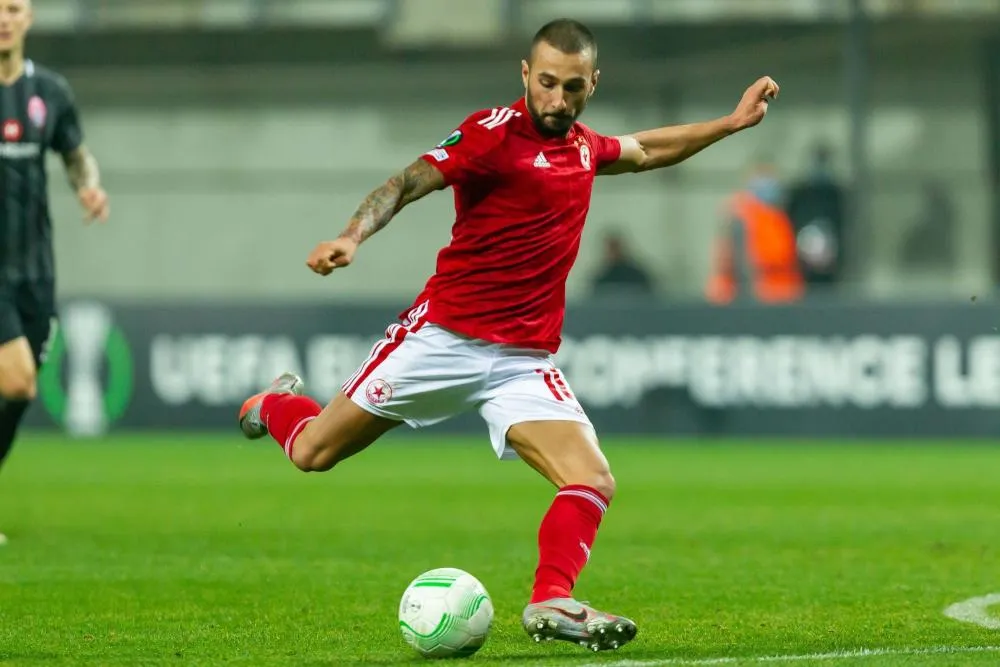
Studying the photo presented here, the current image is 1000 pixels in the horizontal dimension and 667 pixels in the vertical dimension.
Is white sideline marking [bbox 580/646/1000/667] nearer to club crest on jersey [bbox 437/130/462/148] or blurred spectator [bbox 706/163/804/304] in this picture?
club crest on jersey [bbox 437/130/462/148]

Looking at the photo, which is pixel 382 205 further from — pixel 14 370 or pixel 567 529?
pixel 14 370

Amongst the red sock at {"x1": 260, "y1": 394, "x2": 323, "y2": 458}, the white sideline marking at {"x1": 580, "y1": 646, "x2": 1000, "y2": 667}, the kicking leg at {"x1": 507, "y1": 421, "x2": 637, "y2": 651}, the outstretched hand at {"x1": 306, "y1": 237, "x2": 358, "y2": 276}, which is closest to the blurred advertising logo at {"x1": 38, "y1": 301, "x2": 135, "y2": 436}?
the red sock at {"x1": 260, "y1": 394, "x2": 323, "y2": 458}

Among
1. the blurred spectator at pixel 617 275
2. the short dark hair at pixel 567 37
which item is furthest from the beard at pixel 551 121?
the blurred spectator at pixel 617 275

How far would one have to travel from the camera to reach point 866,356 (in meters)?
16.2

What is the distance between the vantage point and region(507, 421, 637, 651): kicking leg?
5641 millimetres

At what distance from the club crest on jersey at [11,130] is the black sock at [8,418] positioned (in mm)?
1220

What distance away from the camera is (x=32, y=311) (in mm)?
8844

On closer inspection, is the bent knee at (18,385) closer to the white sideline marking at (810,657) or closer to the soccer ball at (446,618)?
the soccer ball at (446,618)

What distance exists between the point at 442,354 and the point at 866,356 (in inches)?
411

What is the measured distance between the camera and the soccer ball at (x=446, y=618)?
5.75 meters

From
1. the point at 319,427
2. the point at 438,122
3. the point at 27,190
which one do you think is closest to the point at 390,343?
the point at 319,427

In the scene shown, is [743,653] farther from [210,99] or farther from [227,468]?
[210,99]

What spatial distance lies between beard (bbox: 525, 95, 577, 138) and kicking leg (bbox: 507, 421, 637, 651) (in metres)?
0.93

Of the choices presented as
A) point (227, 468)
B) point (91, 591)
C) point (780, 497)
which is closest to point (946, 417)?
point (780, 497)
